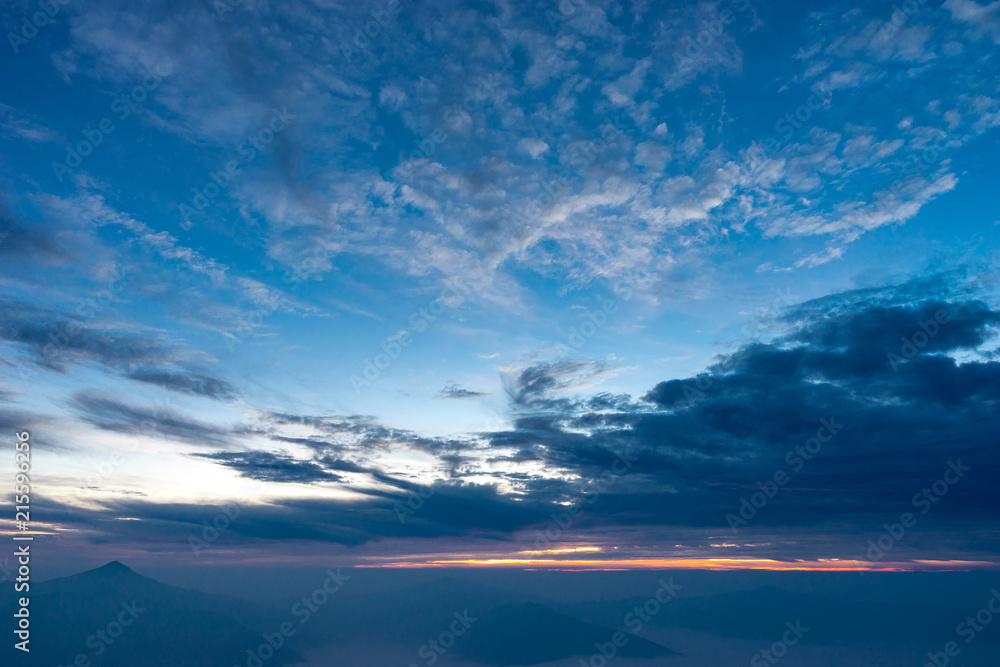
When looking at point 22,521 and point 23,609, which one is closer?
point 22,521

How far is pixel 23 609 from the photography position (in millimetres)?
39062

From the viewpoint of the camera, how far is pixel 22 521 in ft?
117

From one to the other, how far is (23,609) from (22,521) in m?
10.4

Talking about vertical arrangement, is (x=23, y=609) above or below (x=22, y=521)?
below
